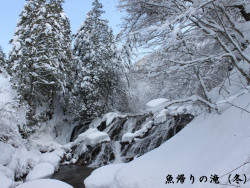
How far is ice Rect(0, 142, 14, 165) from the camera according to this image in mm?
7758

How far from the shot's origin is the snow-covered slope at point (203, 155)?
2539 mm

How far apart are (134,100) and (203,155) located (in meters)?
17.5

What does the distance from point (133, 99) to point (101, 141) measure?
8.89 meters

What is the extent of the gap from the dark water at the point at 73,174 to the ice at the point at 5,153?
6.73 ft

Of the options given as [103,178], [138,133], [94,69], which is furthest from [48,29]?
[103,178]

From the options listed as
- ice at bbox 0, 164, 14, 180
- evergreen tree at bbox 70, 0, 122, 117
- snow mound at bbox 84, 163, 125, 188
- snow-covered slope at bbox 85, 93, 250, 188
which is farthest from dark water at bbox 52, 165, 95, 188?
evergreen tree at bbox 70, 0, 122, 117

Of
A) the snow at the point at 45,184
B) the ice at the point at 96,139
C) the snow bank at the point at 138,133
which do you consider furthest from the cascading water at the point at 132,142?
the snow at the point at 45,184

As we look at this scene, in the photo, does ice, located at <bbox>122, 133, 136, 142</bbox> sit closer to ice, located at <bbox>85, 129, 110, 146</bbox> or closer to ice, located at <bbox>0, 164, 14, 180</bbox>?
ice, located at <bbox>85, 129, 110, 146</bbox>

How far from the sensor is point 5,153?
7973 mm

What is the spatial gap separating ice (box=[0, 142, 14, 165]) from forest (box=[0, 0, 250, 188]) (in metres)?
0.04

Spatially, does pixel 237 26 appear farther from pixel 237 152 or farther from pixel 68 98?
pixel 68 98

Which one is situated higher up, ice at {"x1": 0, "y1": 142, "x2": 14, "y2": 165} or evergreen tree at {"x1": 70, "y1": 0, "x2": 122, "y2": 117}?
evergreen tree at {"x1": 70, "y1": 0, "x2": 122, "y2": 117}

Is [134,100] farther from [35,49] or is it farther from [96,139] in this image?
[35,49]

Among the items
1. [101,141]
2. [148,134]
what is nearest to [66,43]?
[101,141]
